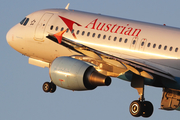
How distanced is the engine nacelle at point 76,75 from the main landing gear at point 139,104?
1.75 m

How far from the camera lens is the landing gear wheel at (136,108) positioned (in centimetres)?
3281

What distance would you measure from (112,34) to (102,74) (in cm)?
364

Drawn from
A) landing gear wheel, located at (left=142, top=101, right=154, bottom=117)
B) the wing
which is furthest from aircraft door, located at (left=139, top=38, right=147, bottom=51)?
landing gear wheel, located at (left=142, top=101, right=154, bottom=117)

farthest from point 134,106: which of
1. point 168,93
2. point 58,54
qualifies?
point 58,54

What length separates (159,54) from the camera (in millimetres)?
32188

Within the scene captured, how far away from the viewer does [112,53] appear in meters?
34.1

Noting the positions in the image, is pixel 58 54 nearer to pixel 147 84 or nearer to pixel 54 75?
pixel 54 75

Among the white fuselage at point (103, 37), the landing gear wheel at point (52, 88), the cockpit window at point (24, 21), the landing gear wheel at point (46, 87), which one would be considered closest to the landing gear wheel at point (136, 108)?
the white fuselage at point (103, 37)

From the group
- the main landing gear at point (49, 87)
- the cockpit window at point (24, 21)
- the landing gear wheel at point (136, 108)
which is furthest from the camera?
the main landing gear at point (49, 87)

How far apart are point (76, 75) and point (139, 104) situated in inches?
177

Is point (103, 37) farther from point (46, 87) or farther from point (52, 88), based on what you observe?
point (46, 87)

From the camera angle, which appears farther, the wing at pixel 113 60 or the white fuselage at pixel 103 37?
the white fuselage at pixel 103 37

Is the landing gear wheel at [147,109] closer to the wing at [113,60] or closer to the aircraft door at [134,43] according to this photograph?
the wing at [113,60]

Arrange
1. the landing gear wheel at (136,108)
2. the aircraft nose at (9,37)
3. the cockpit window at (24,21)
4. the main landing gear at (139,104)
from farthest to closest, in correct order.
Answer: the aircraft nose at (9,37)
the cockpit window at (24,21)
the landing gear wheel at (136,108)
the main landing gear at (139,104)
